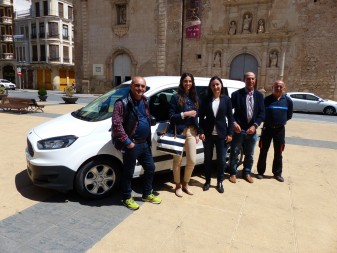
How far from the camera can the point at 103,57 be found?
29.4 m

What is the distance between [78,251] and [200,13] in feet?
80.3

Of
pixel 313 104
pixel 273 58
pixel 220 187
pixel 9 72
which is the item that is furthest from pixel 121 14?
pixel 9 72

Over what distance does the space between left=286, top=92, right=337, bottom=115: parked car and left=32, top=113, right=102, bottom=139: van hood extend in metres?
16.2

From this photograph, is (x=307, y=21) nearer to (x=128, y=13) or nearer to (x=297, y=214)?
(x=128, y=13)

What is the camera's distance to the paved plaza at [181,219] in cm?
303

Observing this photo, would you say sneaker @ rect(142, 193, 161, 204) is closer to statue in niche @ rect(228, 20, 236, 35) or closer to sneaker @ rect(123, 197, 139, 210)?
sneaker @ rect(123, 197, 139, 210)

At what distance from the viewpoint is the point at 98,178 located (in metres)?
3.95

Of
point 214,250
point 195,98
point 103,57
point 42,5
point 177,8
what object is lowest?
point 214,250

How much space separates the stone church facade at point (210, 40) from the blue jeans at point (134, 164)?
2078 cm

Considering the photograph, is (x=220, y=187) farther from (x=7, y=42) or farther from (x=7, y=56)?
(x=7, y=42)

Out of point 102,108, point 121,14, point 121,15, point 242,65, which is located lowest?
point 102,108

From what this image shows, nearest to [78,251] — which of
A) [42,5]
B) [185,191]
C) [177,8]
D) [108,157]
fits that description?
[108,157]

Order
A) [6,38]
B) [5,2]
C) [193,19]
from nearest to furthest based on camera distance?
[193,19]
[5,2]
[6,38]

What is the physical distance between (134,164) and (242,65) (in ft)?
71.1
